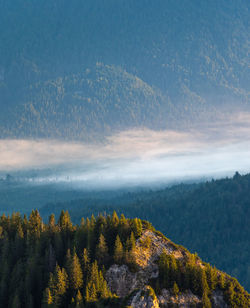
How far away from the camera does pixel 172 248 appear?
165625 mm

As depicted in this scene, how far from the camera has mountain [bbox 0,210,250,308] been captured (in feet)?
461

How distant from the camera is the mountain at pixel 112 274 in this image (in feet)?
461

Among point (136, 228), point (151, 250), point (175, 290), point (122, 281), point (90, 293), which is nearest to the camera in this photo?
point (90, 293)

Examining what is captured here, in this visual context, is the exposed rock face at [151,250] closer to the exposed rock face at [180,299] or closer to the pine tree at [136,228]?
the pine tree at [136,228]

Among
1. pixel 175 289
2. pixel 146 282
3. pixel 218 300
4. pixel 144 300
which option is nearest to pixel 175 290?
pixel 175 289

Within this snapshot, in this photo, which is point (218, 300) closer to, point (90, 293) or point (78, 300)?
point (90, 293)

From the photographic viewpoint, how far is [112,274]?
148 metres

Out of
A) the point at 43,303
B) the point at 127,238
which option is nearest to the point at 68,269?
the point at 43,303

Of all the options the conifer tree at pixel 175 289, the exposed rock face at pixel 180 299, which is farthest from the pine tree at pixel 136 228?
the exposed rock face at pixel 180 299

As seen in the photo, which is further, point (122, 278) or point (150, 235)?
point (150, 235)

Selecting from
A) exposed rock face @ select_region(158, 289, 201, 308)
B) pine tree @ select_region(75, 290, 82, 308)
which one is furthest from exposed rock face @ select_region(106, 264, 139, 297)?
pine tree @ select_region(75, 290, 82, 308)

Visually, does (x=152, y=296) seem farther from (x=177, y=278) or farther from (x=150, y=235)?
(x=150, y=235)

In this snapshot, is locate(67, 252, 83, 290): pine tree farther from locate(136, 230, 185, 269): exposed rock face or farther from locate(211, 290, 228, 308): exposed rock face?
locate(211, 290, 228, 308): exposed rock face

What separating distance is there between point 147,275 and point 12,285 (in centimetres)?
4771
